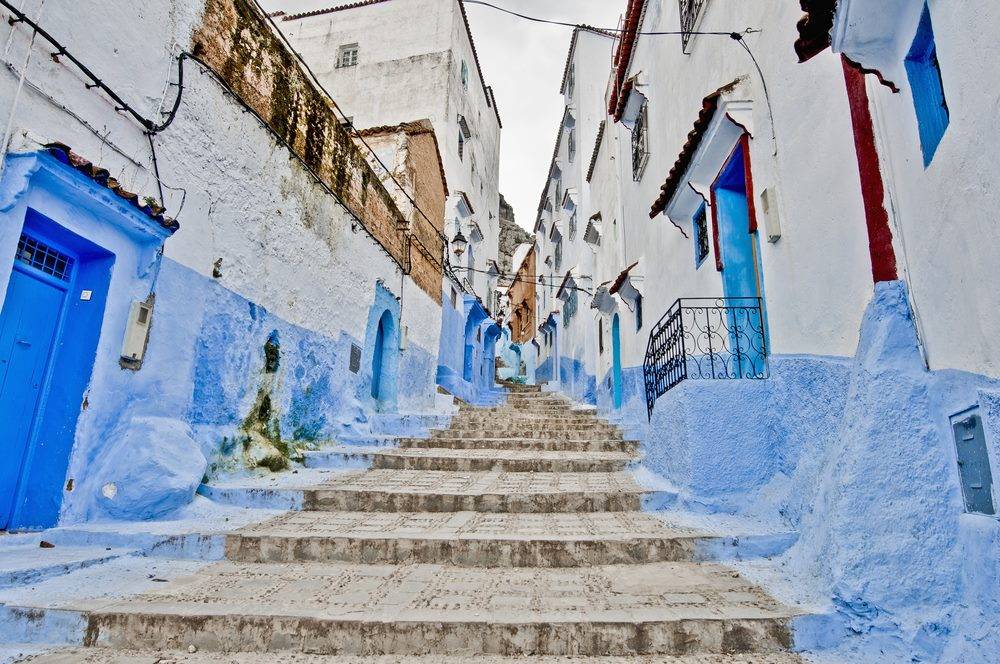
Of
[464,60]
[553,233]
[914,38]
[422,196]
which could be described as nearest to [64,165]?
[914,38]

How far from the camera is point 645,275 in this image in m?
9.62

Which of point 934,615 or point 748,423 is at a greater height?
point 748,423

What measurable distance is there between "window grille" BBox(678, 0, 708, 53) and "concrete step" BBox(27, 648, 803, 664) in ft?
23.5

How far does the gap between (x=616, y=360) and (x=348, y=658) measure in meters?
10.5

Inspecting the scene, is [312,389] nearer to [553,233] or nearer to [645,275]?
[645,275]

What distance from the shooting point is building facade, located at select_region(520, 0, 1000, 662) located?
236 cm

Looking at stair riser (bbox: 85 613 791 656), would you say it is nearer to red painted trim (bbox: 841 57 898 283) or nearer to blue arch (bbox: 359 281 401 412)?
red painted trim (bbox: 841 57 898 283)

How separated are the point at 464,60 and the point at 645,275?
1499 centimetres

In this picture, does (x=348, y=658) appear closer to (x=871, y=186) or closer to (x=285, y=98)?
(x=871, y=186)

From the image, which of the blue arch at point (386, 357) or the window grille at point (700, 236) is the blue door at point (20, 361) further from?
the window grille at point (700, 236)

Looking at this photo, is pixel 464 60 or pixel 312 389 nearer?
pixel 312 389

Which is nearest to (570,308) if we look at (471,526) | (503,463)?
(503,463)

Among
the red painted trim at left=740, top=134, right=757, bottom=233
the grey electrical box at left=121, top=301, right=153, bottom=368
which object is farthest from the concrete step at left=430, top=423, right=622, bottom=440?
the grey electrical box at left=121, top=301, right=153, bottom=368

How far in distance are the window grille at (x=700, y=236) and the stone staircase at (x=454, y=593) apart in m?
3.28
